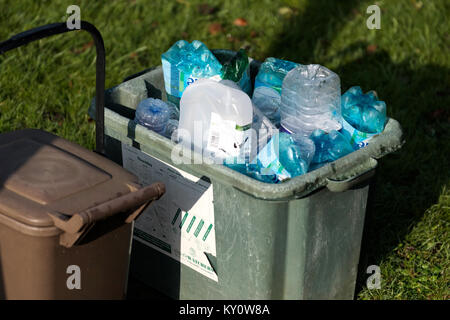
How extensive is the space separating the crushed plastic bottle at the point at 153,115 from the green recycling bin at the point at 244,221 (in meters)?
0.09

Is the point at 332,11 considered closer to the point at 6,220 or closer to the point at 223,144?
the point at 223,144

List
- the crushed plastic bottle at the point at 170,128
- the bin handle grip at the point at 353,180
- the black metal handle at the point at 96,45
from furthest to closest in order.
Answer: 1. the crushed plastic bottle at the point at 170,128
2. the bin handle grip at the point at 353,180
3. the black metal handle at the point at 96,45

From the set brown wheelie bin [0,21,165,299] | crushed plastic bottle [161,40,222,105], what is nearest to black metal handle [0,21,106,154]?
brown wheelie bin [0,21,165,299]

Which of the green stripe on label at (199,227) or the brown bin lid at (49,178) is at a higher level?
the brown bin lid at (49,178)

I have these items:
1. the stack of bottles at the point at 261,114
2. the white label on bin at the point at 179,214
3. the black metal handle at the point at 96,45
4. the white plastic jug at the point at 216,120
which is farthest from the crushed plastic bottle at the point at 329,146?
the black metal handle at the point at 96,45

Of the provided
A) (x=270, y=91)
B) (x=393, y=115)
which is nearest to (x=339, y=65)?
(x=393, y=115)

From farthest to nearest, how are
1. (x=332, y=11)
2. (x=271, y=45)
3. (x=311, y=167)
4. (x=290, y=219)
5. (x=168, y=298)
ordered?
(x=332, y=11), (x=271, y=45), (x=168, y=298), (x=311, y=167), (x=290, y=219)

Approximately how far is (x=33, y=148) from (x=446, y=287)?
1878 millimetres

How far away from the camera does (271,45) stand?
4.95 meters

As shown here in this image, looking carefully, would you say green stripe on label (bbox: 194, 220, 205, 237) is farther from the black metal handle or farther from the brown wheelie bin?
the black metal handle

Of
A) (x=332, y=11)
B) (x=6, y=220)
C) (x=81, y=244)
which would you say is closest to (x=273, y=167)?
(x=81, y=244)

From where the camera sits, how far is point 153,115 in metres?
2.93

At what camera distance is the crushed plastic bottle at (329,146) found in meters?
2.78

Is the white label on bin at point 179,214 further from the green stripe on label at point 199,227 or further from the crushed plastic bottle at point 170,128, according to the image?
the crushed plastic bottle at point 170,128
